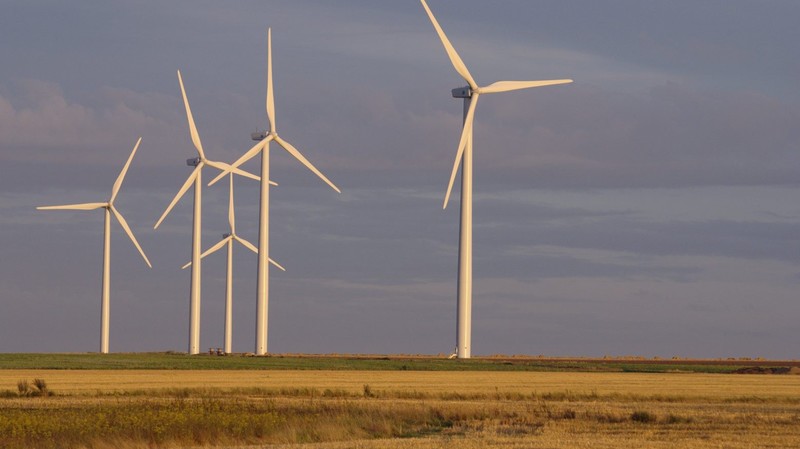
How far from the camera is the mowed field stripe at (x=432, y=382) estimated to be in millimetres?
67125

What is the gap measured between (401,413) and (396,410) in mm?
925

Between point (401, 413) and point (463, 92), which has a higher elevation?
point (463, 92)

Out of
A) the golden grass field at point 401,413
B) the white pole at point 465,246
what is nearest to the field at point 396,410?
the golden grass field at point 401,413

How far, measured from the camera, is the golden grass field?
3794cm

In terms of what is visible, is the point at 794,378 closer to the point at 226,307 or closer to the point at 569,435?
the point at 569,435

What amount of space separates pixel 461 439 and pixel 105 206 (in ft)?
317

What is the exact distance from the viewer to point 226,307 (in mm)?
136000

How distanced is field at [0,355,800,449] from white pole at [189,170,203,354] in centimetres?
3864

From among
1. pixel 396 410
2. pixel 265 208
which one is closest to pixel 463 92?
pixel 265 208

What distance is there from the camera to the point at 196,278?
129 m

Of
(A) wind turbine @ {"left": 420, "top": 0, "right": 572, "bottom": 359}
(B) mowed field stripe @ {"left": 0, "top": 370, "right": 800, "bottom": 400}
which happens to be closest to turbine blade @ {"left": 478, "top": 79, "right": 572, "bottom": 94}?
(A) wind turbine @ {"left": 420, "top": 0, "right": 572, "bottom": 359}

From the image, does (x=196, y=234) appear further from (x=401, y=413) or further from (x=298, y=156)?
(x=401, y=413)

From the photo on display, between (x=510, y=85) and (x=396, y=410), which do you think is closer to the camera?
(x=396, y=410)

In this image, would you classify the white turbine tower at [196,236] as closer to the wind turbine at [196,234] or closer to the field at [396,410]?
the wind turbine at [196,234]
